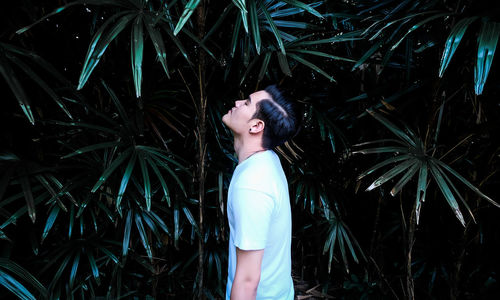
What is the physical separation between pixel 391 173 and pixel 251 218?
1.85 feet

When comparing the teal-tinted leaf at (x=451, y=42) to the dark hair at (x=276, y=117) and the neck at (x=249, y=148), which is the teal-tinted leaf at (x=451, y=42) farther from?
the neck at (x=249, y=148)

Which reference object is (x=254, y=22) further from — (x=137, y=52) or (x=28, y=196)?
(x=28, y=196)

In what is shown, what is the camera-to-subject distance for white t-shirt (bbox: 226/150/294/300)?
75 cm

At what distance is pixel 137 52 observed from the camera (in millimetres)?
863

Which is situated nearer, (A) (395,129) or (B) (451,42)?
(B) (451,42)

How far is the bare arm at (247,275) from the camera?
74 cm

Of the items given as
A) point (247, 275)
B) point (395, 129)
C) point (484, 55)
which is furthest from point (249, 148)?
point (484, 55)

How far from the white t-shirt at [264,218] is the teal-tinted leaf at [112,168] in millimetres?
409

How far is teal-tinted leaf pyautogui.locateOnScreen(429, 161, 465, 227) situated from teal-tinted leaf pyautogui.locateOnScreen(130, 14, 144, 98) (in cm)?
96

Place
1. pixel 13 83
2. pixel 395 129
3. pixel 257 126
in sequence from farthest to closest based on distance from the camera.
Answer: pixel 395 129 → pixel 257 126 → pixel 13 83

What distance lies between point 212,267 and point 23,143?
1046 millimetres

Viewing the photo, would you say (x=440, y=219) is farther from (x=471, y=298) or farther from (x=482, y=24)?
(x=482, y=24)

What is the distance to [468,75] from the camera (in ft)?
4.16

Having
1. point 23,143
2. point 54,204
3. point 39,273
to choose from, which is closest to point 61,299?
point 39,273
